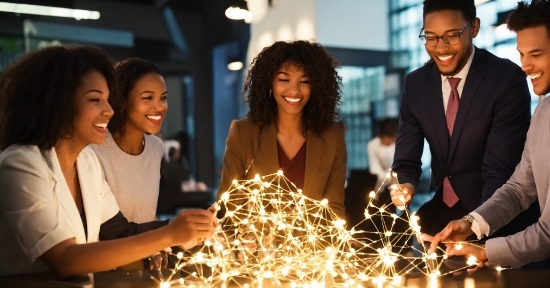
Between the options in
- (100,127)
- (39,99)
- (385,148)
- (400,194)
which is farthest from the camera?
(385,148)

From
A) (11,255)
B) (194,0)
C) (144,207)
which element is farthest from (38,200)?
(194,0)

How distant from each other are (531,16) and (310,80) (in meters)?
0.99

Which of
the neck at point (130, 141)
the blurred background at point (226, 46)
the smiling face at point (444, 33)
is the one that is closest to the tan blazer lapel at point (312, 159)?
the smiling face at point (444, 33)

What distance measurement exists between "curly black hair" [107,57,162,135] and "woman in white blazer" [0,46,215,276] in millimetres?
542

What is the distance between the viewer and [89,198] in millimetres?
2088

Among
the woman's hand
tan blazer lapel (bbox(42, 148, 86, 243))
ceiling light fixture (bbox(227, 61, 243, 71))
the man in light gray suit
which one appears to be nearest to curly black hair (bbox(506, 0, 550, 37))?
the man in light gray suit

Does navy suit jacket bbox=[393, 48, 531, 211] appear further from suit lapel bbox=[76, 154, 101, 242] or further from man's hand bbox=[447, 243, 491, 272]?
suit lapel bbox=[76, 154, 101, 242]

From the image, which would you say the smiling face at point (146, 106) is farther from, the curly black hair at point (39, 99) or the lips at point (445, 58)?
the lips at point (445, 58)

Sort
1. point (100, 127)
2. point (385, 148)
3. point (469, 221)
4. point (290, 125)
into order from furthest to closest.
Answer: point (385, 148) < point (290, 125) < point (469, 221) < point (100, 127)

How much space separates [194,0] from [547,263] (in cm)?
812

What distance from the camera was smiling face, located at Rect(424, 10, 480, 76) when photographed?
2.72 meters

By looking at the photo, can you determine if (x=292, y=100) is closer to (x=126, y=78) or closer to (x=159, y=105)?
(x=159, y=105)

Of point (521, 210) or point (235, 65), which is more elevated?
point (235, 65)

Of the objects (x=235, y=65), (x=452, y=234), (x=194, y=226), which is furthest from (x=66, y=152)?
(x=235, y=65)
